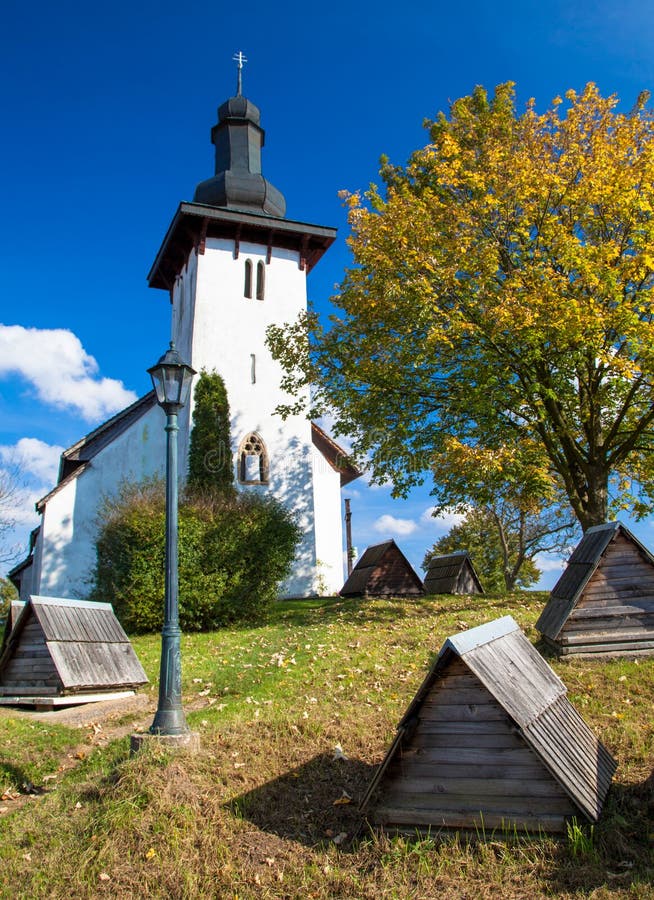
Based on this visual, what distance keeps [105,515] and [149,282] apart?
16.5 meters

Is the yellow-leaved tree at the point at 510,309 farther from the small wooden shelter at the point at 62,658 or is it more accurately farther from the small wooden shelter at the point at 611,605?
the small wooden shelter at the point at 62,658

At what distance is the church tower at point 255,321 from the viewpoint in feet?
86.2

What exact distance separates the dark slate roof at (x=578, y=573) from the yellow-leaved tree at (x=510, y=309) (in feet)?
11.7

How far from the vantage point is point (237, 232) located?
2744 cm

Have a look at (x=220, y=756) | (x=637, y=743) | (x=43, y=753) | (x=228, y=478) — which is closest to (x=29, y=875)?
(x=220, y=756)

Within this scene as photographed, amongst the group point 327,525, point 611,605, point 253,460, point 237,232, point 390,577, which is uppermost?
point 237,232

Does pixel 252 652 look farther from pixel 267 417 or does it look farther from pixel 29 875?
pixel 267 417

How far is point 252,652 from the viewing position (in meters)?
13.0

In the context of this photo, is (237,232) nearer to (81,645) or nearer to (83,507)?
(83,507)

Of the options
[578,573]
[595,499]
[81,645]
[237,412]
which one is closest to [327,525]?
[237,412]

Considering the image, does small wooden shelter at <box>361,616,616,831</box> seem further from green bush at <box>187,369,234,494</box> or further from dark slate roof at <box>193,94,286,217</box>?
dark slate roof at <box>193,94,286,217</box>

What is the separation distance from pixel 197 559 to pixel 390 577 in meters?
6.20

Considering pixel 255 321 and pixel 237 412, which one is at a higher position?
pixel 255 321

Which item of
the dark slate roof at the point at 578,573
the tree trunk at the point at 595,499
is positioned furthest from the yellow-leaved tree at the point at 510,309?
the dark slate roof at the point at 578,573
